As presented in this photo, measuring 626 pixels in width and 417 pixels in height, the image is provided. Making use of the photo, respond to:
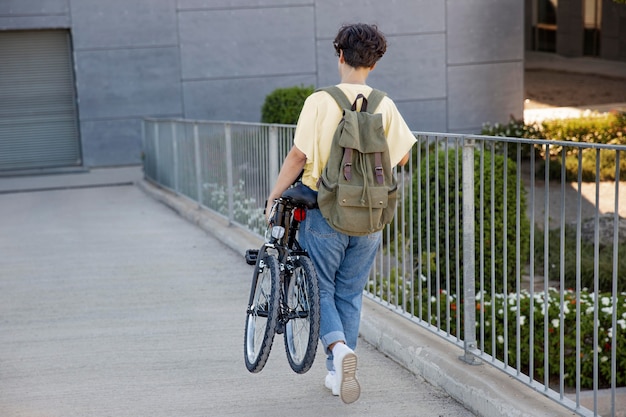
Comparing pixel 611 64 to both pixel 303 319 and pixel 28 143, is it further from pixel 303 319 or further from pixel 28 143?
pixel 303 319

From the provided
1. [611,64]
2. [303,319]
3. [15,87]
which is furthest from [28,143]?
[611,64]

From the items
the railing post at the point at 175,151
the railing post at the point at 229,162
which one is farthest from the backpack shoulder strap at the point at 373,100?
the railing post at the point at 175,151

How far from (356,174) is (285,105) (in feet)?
40.6

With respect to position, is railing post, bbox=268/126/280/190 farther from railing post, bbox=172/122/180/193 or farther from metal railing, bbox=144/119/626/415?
railing post, bbox=172/122/180/193

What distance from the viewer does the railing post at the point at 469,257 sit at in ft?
17.3

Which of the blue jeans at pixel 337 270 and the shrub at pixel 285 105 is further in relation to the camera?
the shrub at pixel 285 105

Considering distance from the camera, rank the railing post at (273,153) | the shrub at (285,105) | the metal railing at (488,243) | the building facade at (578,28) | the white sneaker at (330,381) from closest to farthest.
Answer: the metal railing at (488,243) < the white sneaker at (330,381) < the railing post at (273,153) < the shrub at (285,105) < the building facade at (578,28)

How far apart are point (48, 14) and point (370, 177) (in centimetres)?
1578

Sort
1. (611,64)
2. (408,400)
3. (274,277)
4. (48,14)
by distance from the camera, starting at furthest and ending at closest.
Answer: (611,64), (48,14), (408,400), (274,277)

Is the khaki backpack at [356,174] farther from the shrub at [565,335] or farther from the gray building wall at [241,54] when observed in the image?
the gray building wall at [241,54]

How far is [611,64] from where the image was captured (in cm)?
3253

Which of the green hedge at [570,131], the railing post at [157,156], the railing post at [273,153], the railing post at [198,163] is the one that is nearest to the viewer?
the railing post at [273,153]

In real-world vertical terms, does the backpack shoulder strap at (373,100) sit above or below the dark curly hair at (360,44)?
below

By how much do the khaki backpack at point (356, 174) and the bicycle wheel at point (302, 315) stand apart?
1.03 feet
